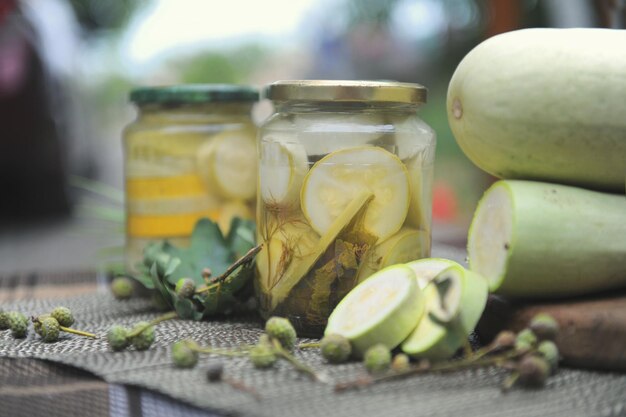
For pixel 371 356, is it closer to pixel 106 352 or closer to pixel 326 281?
pixel 326 281

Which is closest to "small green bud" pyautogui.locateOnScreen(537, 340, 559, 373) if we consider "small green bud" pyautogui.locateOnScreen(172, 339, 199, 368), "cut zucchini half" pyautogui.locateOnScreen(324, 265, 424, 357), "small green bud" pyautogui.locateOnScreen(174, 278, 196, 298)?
"cut zucchini half" pyautogui.locateOnScreen(324, 265, 424, 357)

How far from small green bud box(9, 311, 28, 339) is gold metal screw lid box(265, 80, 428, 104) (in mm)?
399

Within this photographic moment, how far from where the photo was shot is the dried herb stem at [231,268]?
3.25 ft

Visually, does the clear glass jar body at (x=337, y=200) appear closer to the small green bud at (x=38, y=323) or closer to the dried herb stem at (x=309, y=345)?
the dried herb stem at (x=309, y=345)

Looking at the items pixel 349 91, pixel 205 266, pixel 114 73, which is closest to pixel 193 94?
pixel 205 266

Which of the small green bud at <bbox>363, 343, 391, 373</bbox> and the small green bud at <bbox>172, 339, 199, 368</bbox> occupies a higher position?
the small green bud at <bbox>363, 343, 391, 373</bbox>

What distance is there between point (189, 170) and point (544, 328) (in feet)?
2.07

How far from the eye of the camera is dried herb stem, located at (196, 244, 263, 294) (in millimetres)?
991

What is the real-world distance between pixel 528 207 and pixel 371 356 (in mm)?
234

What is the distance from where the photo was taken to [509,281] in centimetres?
85

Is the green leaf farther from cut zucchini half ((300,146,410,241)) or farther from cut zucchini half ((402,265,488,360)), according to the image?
cut zucchini half ((402,265,488,360))

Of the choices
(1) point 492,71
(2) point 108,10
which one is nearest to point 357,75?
(2) point 108,10

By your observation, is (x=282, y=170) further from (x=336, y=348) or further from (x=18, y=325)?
(x=18, y=325)

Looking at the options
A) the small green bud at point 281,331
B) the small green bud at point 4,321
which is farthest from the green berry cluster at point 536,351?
the small green bud at point 4,321
